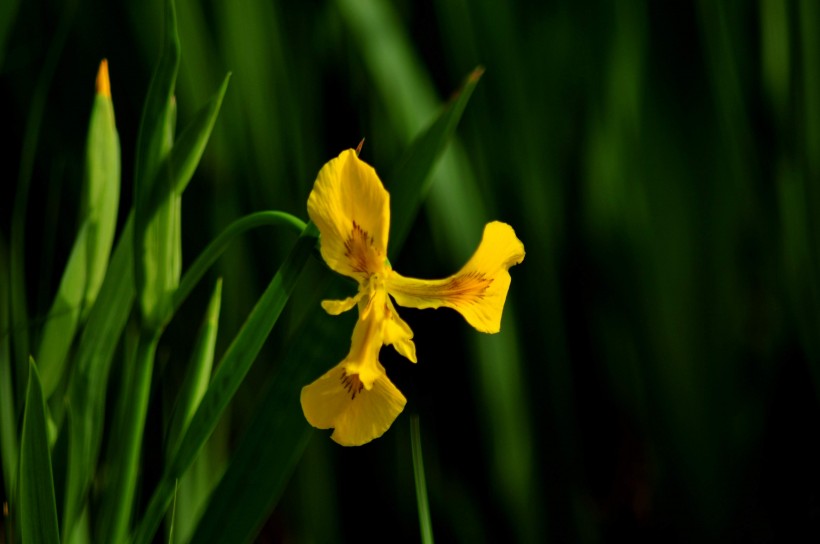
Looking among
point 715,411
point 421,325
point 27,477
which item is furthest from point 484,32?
point 27,477

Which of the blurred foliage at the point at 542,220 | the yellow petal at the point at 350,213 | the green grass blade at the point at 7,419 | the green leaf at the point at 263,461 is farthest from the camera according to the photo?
the blurred foliage at the point at 542,220

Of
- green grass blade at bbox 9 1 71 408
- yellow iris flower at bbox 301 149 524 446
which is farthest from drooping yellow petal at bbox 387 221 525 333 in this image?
green grass blade at bbox 9 1 71 408

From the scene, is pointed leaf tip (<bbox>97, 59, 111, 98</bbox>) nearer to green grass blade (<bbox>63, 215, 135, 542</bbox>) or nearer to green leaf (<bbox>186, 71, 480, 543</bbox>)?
green grass blade (<bbox>63, 215, 135, 542</bbox>)

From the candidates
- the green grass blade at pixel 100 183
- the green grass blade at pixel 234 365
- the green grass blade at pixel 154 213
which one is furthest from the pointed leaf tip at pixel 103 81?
the green grass blade at pixel 234 365

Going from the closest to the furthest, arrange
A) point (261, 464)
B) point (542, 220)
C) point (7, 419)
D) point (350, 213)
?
point (350, 213), point (261, 464), point (7, 419), point (542, 220)

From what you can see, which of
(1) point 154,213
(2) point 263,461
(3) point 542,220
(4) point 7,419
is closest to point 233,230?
(1) point 154,213

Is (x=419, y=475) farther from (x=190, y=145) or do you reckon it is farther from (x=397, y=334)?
(x=190, y=145)

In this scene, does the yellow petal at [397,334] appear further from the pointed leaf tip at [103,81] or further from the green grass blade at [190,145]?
the pointed leaf tip at [103,81]
